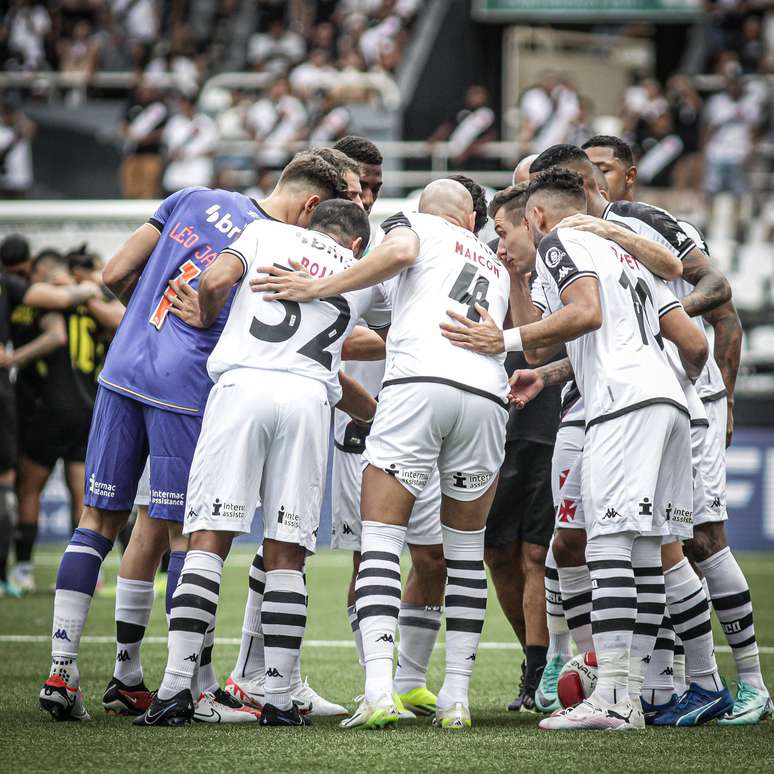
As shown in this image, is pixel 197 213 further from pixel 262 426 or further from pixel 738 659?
pixel 738 659

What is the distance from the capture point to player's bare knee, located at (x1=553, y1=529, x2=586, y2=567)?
18.5 feet

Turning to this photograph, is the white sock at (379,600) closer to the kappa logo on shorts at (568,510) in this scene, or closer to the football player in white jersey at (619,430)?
the football player in white jersey at (619,430)

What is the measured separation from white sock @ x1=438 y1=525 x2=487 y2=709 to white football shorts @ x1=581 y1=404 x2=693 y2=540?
18.7 inches

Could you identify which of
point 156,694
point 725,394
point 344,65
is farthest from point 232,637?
point 344,65

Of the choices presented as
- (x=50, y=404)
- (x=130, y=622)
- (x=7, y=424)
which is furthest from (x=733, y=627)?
(x=50, y=404)

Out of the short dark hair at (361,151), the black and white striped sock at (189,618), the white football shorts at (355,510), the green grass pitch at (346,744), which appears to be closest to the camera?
the green grass pitch at (346,744)

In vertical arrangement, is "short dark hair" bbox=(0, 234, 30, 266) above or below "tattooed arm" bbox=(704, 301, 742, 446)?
below

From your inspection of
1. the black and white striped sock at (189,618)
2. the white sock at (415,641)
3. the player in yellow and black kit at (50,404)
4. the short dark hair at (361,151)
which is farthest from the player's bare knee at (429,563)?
the player in yellow and black kit at (50,404)

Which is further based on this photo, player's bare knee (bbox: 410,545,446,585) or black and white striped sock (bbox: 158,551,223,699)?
player's bare knee (bbox: 410,545,446,585)

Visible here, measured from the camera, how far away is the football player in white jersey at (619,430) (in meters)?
4.97

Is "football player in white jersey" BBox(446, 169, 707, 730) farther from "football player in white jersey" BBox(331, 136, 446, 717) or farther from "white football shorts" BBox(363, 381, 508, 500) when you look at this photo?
"football player in white jersey" BBox(331, 136, 446, 717)

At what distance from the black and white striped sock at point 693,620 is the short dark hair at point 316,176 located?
2.17m

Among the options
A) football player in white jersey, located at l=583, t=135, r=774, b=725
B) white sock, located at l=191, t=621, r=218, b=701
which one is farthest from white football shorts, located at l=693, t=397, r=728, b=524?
white sock, located at l=191, t=621, r=218, b=701

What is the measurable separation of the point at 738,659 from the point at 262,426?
7.68 ft
